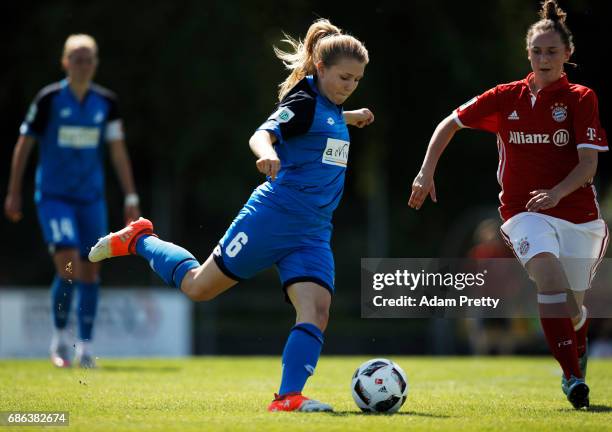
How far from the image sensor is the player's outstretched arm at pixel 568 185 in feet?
20.4

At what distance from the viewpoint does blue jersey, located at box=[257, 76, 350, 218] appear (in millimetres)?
6043

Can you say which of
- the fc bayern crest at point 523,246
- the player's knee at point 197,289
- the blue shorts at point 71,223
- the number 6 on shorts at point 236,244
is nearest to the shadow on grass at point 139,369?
the blue shorts at point 71,223

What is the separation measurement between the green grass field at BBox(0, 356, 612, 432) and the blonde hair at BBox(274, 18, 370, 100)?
1.94 meters

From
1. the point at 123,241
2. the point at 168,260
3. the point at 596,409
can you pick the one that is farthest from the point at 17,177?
the point at 596,409

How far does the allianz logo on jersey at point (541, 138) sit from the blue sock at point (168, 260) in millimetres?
2150

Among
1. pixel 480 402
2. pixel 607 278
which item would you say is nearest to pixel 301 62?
pixel 480 402

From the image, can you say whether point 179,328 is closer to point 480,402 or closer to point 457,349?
point 457,349

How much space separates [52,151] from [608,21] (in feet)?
34.3

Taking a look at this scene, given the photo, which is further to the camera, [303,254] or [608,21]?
[608,21]

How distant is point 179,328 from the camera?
14.6 m

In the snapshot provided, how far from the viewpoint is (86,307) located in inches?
386

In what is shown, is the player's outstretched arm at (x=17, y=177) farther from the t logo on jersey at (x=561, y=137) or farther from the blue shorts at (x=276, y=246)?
the t logo on jersey at (x=561, y=137)

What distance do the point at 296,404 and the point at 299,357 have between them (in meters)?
0.26

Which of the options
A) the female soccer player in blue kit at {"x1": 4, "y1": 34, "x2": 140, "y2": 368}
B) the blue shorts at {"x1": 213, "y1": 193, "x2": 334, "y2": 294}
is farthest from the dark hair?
the female soccer player in blue kit at {"x1": 4, "y1": 34, "x2": 140, "y2": 368}
